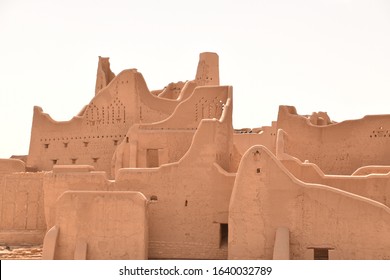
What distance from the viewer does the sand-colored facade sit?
57.6 ft

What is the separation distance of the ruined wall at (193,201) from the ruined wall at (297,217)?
1.54 m

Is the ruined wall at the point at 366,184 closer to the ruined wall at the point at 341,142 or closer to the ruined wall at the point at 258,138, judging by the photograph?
the ruined wall at the point at 341,142

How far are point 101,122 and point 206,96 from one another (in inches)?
219

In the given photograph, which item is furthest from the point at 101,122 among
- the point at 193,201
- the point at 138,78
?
the point at 193,201

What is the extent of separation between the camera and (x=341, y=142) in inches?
925

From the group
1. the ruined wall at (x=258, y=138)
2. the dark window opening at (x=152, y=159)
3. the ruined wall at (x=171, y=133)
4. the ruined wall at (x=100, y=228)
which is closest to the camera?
the ruined wall at (x=100, y=228)

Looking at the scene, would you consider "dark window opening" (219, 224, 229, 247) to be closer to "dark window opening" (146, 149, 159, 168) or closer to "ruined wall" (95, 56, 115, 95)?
"dark window opening" (146, 149, 159, 168)

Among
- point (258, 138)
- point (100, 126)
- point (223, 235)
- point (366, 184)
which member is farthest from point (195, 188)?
point (258, 138)

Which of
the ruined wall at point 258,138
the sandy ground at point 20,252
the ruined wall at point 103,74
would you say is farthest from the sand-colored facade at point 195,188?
the ruined wall at point 258,138

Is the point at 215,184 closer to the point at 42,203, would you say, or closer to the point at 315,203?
the point at 315,203

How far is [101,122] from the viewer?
2702 cm

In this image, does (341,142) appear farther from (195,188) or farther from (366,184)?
(195,188)

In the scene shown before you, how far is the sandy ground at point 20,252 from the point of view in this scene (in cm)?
2073

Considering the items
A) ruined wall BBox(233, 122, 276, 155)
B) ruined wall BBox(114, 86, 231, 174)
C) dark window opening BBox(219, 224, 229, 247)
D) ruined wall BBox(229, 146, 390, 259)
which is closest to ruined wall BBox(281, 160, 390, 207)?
ruined wall BBox(229, 146, 390, 259)
